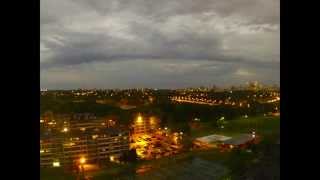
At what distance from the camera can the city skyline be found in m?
1.35

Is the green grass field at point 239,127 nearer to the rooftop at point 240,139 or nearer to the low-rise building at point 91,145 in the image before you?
the rooftop at point 240,139

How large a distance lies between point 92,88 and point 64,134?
23 centimetres

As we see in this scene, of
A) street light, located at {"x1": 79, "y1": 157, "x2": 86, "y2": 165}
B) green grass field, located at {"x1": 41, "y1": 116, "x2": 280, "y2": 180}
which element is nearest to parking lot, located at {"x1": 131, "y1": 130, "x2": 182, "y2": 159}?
green grass field, located at {"x1": 41, "y1": 116, "x2": 280, "y2": 180}

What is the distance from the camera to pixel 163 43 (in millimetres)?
1422

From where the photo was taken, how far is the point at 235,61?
1.45 metres

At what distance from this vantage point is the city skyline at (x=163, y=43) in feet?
4.42

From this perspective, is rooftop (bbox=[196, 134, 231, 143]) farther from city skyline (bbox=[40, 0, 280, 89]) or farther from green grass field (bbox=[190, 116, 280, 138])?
city skyline (bbox=[40, 0, 280, 89])

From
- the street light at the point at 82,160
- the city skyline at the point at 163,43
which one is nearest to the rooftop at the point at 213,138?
the city skyline at the point at 163,43

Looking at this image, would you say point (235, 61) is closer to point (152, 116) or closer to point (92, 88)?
point (152, 116)

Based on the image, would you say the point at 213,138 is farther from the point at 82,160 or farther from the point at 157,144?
the point at 82,160
